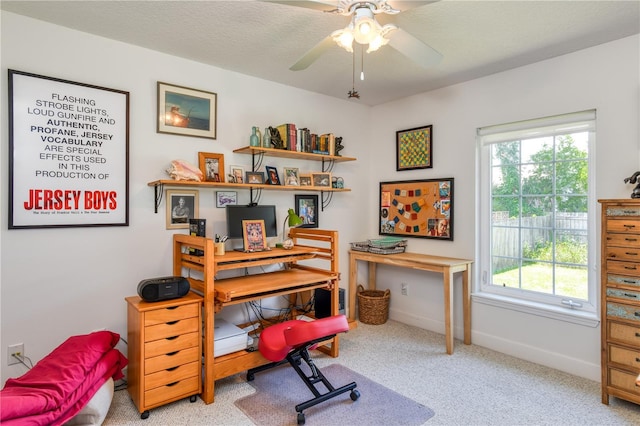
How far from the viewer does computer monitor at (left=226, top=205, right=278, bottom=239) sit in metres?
2.98

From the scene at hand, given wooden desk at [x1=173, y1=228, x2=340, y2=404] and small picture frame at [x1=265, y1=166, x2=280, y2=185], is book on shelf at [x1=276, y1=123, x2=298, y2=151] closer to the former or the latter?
small picture frame at [x1=265, y1=166, x2=280, y2=185]

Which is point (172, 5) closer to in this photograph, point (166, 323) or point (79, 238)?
point (79, 238)

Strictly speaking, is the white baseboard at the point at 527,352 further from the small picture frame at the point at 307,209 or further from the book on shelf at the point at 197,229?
the book on shelf at the point at 197,229

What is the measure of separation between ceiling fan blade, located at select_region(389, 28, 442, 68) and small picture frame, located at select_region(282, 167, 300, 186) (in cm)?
170

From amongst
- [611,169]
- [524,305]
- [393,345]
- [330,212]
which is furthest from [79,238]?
[611,169]

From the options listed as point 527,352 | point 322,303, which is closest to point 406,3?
point 322,303

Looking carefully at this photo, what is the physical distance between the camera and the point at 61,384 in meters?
1.87

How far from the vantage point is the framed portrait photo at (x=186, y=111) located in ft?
9.36

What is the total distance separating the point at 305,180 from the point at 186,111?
1229mm

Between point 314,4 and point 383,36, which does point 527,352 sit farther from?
point 314,4

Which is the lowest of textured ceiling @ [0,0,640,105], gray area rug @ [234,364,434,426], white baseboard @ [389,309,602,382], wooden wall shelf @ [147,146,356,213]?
gray area rug @ [234,364,434,426]

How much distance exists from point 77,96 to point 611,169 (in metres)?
3.75

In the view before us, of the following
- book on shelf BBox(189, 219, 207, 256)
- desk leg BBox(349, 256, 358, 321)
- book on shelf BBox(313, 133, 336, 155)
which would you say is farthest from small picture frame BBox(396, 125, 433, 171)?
book on shelf BBox(189, 219, 207, 256)

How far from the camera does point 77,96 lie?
2486mm
